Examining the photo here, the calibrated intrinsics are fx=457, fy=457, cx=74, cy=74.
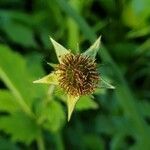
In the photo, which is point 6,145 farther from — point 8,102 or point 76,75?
point 76,75

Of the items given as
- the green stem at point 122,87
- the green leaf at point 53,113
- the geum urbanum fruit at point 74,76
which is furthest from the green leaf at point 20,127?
the geum urbanum fruit at point 74,76

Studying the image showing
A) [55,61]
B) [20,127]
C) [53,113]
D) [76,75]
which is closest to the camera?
[76,75]

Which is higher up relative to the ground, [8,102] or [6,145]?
[8,102]

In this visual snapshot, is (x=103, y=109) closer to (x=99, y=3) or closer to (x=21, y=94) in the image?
(x=21, y=94)

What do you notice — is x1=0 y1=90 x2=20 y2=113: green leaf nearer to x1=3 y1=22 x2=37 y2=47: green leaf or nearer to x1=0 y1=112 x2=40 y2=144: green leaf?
x1=0 y1=112 x2=40 y2=144: green leaf

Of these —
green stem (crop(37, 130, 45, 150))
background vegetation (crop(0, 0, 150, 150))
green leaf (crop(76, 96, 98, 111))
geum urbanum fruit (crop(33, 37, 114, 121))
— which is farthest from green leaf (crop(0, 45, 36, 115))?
geum urbanum fruit (crop(33, 37, 114, 121))

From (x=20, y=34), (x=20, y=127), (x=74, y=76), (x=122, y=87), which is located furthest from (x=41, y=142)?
(x=74, y=76)

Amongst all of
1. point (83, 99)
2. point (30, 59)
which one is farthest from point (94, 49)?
point (30, 59)
